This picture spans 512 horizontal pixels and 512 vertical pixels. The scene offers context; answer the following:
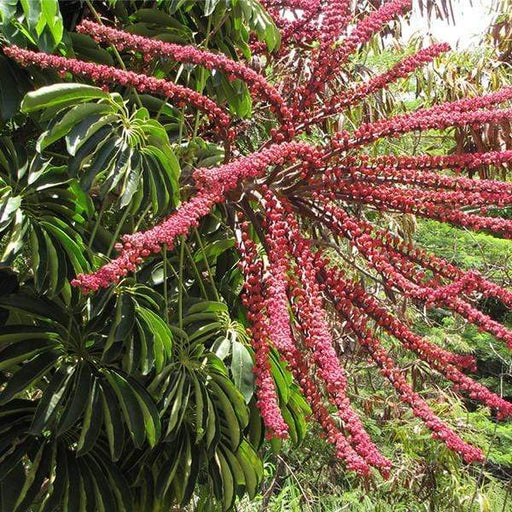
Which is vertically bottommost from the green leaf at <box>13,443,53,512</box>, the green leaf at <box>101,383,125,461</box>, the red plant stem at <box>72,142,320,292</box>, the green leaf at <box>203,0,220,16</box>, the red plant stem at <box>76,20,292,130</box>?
the green leaf at <box>13,443,53,512</box>

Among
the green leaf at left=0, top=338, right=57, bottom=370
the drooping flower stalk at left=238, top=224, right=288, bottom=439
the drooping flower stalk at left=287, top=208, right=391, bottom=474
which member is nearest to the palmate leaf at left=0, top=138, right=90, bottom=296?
the green leaf at left=0, top=338, right=57, bottom=370

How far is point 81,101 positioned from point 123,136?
120 mm

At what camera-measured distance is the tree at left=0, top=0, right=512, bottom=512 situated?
1.37 metres

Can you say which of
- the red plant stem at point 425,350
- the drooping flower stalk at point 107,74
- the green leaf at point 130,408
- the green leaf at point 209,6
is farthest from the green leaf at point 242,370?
the green leaf at point 209,6

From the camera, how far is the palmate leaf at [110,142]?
1.42 metres

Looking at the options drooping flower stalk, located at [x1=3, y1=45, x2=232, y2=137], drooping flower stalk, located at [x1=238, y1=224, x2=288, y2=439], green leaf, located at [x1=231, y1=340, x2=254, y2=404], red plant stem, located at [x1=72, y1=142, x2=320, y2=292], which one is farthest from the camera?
green leaf, located at [x1=231, y1=340, x2=254, y2=404]

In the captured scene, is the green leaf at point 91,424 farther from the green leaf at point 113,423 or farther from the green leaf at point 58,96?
the green leaf at point 58,96

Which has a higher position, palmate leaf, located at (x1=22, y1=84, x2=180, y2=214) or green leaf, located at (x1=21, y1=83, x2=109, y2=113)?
green leaf, located at (x1=21, y1=83, x2=109, y2=113)

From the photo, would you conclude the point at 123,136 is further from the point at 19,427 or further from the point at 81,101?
the point at 19,427

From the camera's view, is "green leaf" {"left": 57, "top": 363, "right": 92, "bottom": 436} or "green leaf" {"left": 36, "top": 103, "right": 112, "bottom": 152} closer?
"green leaf" {"left": 36, "top": 103, "right": 112, "bottom": 152}

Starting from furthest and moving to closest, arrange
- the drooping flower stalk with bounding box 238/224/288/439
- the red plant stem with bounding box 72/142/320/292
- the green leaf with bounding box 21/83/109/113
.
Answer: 1. the green leaf with bounding box 21/83/109/113
2. the drooping flower stalk with bounding box 238/224/288/439
3. the red plant stem with bounding box 72/142/320/292

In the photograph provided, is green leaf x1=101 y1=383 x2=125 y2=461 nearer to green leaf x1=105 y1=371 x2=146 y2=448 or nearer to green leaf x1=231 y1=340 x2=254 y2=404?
green leaf x1=105 y1=371 x2=146 y2=448

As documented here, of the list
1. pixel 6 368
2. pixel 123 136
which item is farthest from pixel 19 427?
pixel 123 136

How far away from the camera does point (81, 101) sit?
1.47 meters
